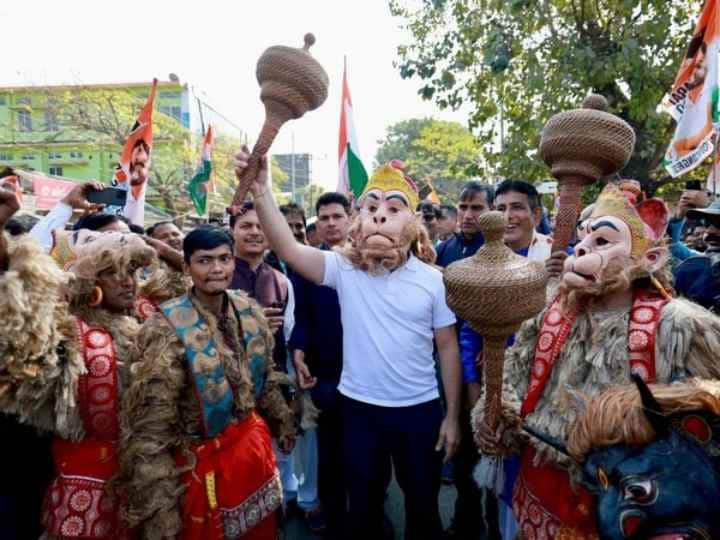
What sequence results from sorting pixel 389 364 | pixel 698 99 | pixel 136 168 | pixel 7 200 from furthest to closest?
pixel 136 168 → pixel 698 99 → pixel 389 364 → pixel 7 200

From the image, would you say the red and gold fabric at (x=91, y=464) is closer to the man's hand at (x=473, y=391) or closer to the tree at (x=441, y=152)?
the man's hand at (x=473, y=391)

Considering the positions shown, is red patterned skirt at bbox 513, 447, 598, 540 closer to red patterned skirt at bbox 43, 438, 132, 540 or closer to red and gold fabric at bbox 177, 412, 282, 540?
red and gold fabric at bbox 177, 412, 282, 540

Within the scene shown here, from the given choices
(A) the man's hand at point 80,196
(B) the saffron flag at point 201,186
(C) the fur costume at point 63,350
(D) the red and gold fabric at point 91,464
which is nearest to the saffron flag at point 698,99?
(C) the fur costume at point 63,350

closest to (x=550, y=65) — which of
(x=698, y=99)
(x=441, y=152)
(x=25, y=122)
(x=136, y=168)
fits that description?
(x=698, y=99)

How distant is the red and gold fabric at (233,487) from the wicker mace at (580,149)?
1.66 metres

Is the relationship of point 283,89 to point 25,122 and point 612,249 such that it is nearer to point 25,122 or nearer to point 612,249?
point 612,249

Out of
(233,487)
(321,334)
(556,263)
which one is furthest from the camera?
(321,334)

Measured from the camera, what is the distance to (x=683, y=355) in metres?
1.89

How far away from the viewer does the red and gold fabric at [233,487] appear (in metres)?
2.30

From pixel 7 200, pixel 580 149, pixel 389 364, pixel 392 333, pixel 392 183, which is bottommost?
pixel 389 364

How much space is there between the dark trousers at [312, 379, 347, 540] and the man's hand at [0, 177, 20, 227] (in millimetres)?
2156

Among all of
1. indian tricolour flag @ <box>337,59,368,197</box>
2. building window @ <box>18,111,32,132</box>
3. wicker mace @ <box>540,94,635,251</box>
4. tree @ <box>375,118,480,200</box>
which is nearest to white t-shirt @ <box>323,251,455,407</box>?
wicker mace @ <box>540,94,635,251</box>

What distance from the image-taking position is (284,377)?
2.85m

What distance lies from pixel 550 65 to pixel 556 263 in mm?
6086
